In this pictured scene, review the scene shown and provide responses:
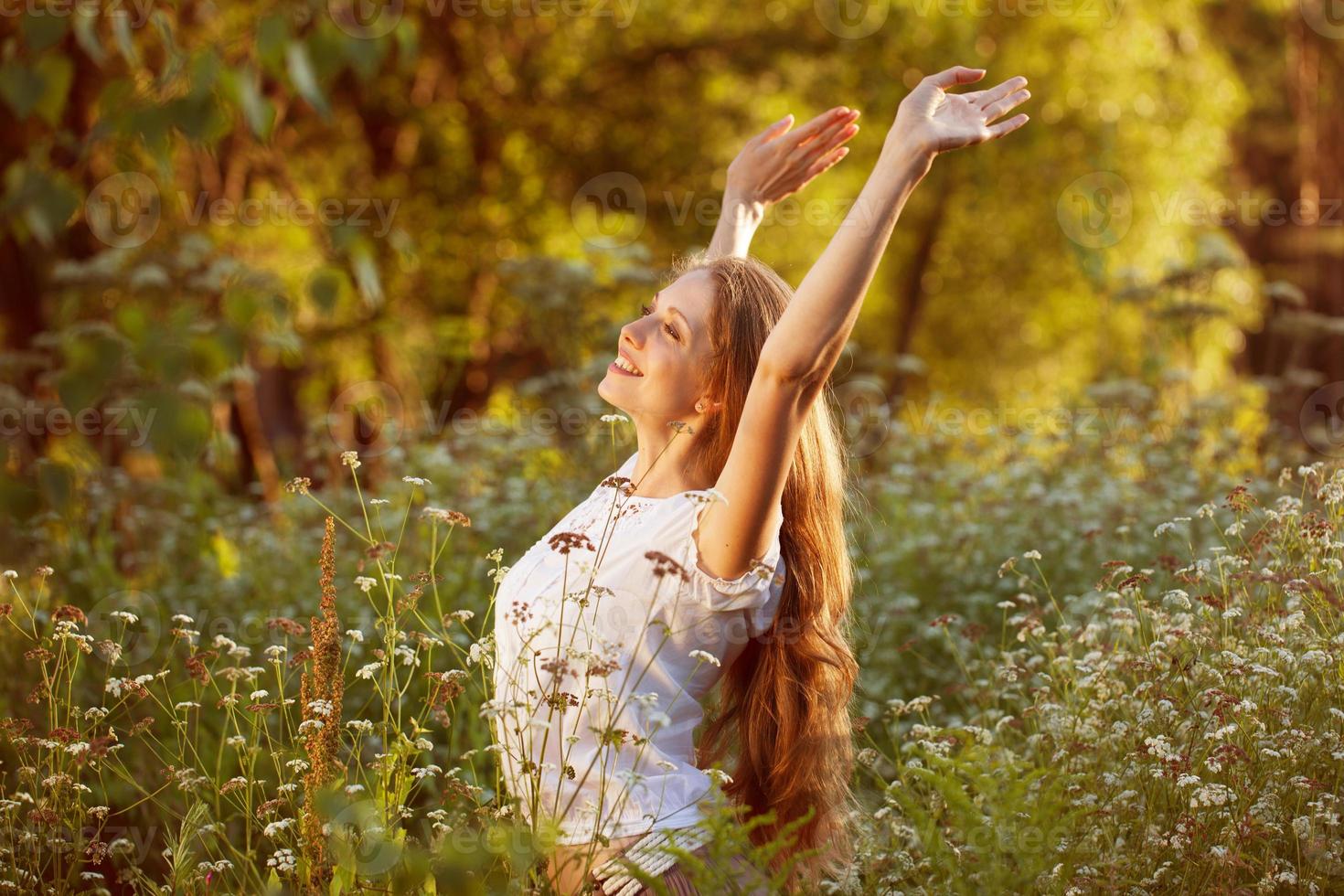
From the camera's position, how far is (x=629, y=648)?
262 centimetres

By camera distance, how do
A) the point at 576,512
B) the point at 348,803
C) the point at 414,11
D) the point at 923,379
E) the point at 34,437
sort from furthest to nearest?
the point at 923,379, the point at 414,11, the point at 34,437, the point at 576,512, the point at 348,803

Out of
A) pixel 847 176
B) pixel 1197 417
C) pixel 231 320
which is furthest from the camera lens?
pixel 847 176

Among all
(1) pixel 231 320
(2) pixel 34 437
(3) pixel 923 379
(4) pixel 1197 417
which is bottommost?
(3) pixel 923 379

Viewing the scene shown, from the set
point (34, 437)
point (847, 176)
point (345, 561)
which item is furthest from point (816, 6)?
point (345, 561)

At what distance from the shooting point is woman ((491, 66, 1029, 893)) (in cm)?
231

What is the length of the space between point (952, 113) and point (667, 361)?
757mm

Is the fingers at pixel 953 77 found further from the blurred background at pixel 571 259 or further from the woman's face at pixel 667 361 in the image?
the blurred background at pixel 571 259

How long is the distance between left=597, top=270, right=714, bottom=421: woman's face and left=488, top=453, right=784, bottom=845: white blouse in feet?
0.65

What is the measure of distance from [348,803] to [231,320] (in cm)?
75

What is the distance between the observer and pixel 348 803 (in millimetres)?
1891

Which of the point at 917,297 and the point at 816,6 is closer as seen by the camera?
the point at 816,6

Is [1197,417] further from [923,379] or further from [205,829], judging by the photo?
[923,379]

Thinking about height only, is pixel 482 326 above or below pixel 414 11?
below

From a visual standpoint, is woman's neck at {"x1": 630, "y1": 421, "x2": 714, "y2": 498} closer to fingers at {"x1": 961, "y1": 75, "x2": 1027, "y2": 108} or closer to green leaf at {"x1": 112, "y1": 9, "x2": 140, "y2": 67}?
fingers at {"x1": 961, "y1": 75, "x2": 1027, "y2": 108}
